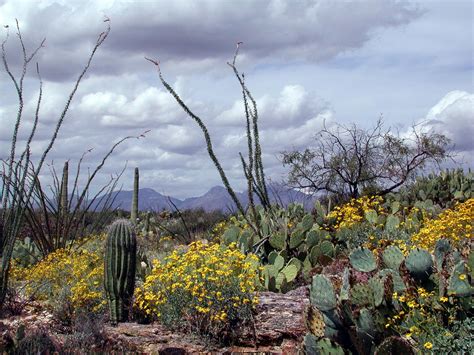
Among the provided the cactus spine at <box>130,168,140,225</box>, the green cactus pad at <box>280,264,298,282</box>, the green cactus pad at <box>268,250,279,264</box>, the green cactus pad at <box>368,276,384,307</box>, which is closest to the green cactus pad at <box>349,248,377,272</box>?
the green cactus pad at <box>368,276,384,307</box>

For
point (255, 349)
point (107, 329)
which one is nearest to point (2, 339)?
point (107, 329)

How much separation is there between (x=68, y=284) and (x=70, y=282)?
57 mm

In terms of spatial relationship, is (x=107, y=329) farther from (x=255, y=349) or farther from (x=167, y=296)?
(x=255, y=349)

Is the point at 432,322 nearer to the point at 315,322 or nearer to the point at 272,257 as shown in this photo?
the point at 315,322

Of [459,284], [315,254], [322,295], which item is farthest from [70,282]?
[459,284]

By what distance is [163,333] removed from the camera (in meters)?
8.31

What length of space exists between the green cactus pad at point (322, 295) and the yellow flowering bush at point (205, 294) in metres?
1.68

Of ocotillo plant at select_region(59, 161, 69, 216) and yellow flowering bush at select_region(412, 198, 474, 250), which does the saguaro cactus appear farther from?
ocotillo plant at select_region(59, 161, 69, 216)

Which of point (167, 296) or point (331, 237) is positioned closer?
point (167, 296)

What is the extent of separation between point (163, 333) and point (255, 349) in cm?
111

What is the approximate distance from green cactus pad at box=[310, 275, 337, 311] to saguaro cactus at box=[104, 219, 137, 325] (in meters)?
3.46

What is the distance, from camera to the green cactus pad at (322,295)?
6.39m

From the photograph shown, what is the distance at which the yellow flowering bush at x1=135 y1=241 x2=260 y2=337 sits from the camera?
321 inches

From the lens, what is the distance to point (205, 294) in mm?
8258
